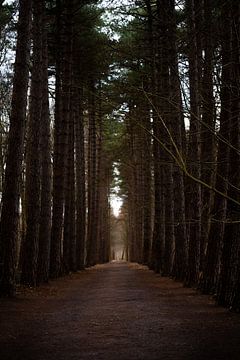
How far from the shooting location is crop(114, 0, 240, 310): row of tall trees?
615cm

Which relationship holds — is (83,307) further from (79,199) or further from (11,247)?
(79,199)

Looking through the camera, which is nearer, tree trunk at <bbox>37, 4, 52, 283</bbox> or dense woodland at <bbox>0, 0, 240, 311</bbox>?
dense woodland at <bbox>0, 0, 240, 311</bbox>

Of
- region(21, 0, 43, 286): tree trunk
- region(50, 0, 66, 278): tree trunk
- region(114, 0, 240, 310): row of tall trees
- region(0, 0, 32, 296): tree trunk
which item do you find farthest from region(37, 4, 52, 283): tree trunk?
region(0, 0, 32, 296): tree trunk

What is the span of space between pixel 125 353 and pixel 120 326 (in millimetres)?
1943

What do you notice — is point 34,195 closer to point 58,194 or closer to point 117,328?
point 58,194

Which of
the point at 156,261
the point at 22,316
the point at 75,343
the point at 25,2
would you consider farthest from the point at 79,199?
the point at 75,343

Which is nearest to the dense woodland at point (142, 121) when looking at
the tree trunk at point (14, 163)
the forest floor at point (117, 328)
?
the tree trunk at point (14, 163)

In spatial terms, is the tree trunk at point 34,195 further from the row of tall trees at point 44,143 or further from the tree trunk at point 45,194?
the tree trunk at point 45,194

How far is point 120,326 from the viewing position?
24.7 feet

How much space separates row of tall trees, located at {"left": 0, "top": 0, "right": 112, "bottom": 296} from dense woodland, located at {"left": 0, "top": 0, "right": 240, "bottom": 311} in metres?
0.03

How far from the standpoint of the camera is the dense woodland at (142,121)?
6.70m

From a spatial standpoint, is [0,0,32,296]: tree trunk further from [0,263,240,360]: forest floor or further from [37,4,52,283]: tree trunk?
[37,4,52,283]: tree trunk

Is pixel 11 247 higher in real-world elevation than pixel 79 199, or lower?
lower

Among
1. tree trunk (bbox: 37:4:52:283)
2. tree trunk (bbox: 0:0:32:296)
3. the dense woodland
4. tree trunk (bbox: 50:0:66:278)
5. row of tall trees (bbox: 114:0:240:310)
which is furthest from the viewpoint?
tree trunk (bbox: 50:0:66:278)
